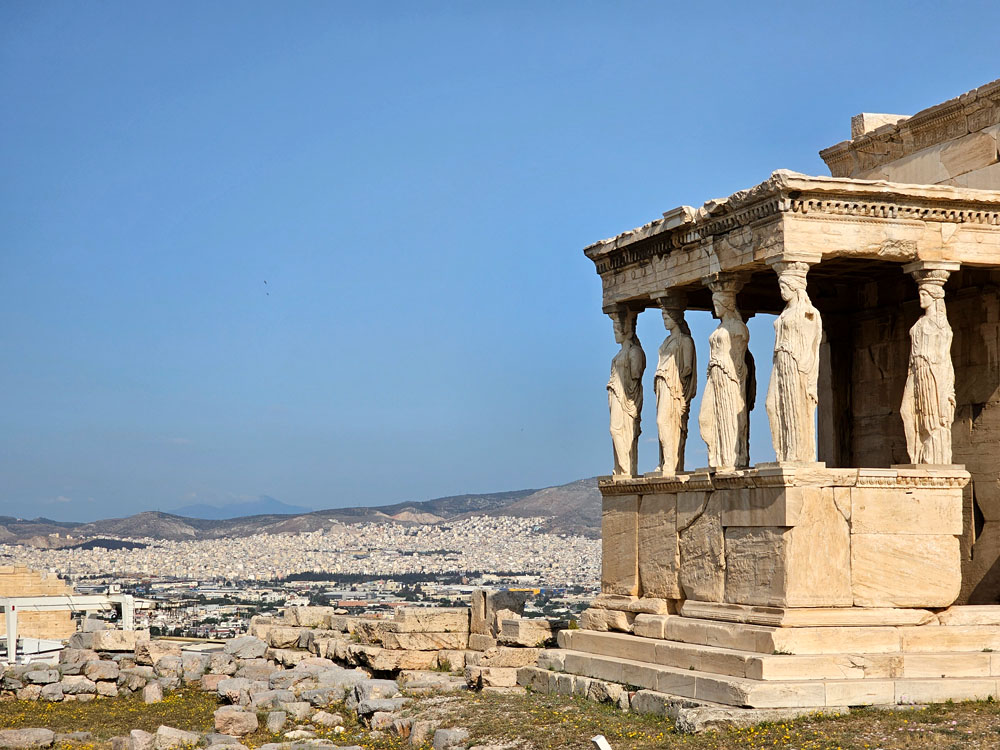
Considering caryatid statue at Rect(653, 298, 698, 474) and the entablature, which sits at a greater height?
the entablature

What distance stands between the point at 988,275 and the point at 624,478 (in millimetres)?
4611

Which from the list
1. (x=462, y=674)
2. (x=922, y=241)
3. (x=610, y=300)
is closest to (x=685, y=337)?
(x=610, y=300)

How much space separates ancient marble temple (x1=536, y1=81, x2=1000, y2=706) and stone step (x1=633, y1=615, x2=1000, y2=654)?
19 millimetres

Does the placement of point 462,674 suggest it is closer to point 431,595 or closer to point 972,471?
point 972,471

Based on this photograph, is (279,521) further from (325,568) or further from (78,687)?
(78,687)

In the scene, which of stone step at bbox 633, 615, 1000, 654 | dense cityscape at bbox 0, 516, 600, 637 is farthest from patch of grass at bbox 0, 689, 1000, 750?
dense cityscape at bbox 0, 516, 600, 637

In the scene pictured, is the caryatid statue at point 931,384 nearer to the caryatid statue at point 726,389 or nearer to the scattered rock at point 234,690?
the caryatid statue at point 726,389

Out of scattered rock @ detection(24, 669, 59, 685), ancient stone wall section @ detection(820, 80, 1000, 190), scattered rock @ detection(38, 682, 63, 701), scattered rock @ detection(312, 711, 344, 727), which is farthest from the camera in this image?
scattered rock @ detection(24, 669, 59, 685)

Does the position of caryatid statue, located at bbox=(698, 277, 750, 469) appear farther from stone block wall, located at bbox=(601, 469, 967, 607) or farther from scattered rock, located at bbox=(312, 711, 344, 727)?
scattered rock, located at bbox=(312, 711, 344, 727)

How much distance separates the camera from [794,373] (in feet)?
44.3

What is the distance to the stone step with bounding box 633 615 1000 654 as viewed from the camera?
1274cm

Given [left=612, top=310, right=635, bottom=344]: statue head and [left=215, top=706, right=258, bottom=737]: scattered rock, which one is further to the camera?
[left=612, top=310, right=635, bottom=344]: statue head

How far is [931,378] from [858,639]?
2785 mm

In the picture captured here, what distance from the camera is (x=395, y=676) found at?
60.8ft
